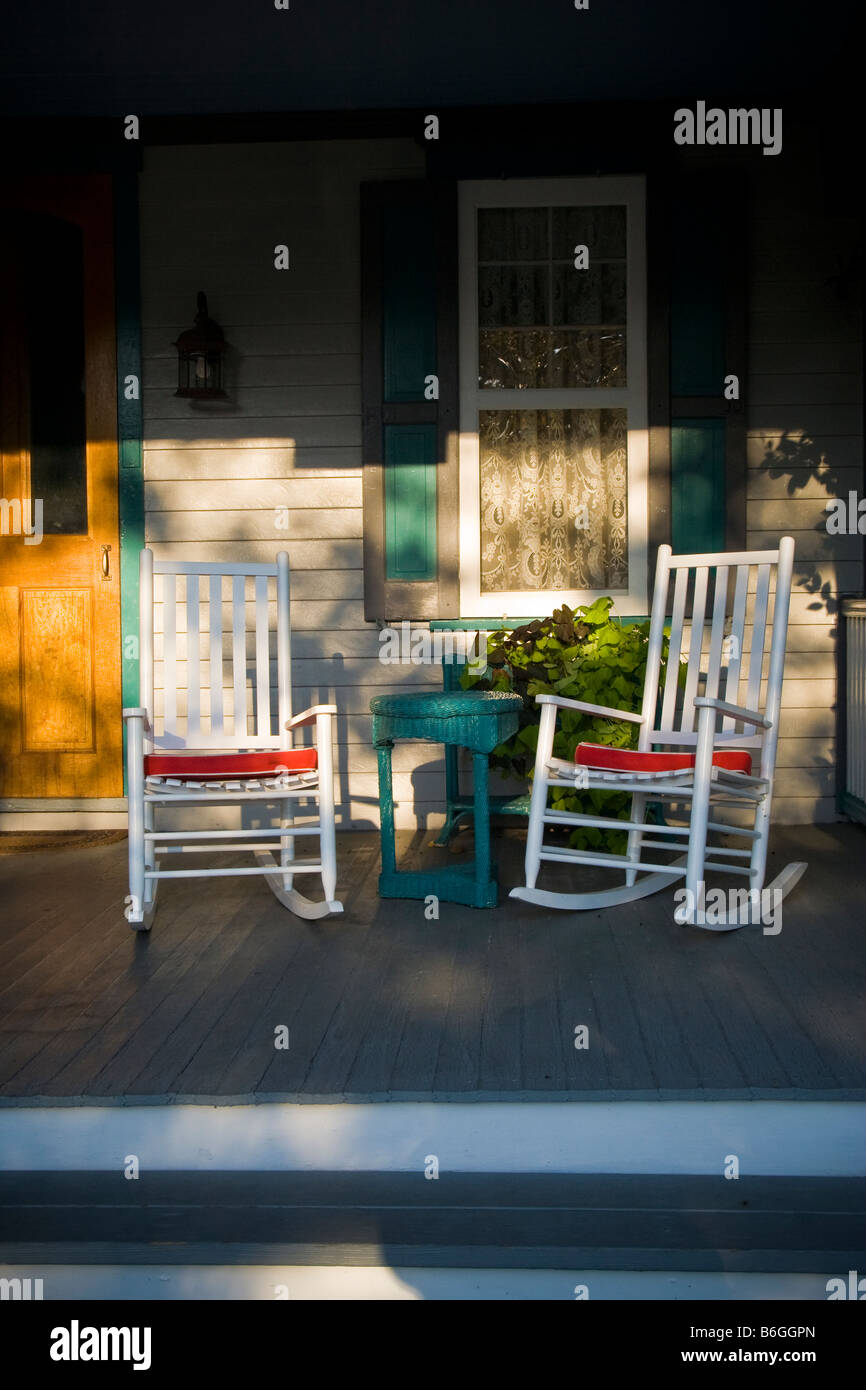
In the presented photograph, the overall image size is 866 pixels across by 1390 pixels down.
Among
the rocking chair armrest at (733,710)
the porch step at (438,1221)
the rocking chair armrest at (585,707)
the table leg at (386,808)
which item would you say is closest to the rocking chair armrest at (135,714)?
the table leg at (386,808)

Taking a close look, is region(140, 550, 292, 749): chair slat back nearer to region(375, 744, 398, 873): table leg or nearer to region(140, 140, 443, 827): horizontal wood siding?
region(375, 744, 398, 873): table leg

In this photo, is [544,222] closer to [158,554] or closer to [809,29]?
[809,29]

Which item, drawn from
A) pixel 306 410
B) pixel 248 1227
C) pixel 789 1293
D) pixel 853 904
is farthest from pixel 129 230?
pixel 789 1293

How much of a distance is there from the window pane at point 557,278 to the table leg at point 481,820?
1854 mm

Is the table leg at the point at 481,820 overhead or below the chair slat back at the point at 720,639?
below

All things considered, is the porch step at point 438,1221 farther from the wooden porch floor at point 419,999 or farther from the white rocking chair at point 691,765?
the white rocking chair at point 691,765

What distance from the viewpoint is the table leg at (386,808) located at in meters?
3.62

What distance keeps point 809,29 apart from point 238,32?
1806mm

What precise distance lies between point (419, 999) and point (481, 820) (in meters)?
0.82

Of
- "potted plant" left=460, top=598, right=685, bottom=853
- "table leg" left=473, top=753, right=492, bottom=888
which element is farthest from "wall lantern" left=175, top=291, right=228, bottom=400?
"table leg" left=473, top=753, right=492, bottom=888

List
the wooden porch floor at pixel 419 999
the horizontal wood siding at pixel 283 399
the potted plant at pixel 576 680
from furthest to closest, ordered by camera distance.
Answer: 1. the horizontal wood siding at pixel 283 399
2. the potted plant at pixel 576 680
3. the wooden porch floor at pixel 419 999

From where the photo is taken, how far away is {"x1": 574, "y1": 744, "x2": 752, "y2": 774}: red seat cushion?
3299mm

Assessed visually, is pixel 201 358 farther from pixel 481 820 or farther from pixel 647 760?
pixel 647 760

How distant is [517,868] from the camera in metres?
4.11
